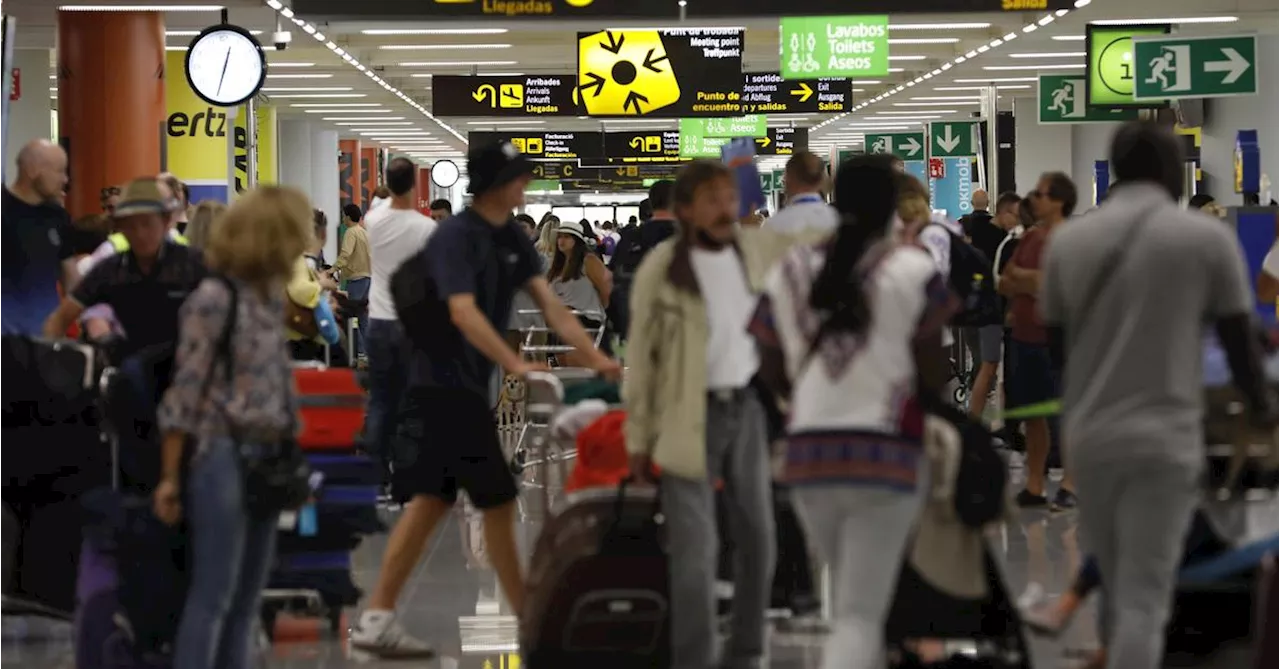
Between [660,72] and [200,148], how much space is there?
16.5ft

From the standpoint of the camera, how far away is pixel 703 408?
595 centimetres

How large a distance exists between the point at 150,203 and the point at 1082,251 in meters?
2.98

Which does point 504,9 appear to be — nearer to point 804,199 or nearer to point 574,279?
point 574,279

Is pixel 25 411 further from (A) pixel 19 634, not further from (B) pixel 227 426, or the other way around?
(B) pixel 227 426

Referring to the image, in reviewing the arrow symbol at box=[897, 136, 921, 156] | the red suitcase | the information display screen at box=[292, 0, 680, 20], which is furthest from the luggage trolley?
the arrow symbol at box=[897, 136, 921, 156]

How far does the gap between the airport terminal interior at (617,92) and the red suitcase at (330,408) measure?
0.79 meters

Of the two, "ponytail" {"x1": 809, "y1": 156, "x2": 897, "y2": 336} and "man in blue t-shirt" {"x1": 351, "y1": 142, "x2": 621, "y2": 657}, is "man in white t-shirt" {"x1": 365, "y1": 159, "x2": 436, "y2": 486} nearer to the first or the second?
"man in blue t-shirt" {"x1": 351, "y1": 142, "x2": 621, "y2": 657}

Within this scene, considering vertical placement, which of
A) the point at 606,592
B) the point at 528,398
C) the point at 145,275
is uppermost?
the point at 145,275

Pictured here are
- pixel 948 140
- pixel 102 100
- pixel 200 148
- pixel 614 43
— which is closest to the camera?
pixel 102 100

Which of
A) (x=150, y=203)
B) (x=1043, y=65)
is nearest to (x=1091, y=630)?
(x=150, y=203)

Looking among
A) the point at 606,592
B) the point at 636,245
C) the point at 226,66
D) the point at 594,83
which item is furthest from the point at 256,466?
the point at 594,83

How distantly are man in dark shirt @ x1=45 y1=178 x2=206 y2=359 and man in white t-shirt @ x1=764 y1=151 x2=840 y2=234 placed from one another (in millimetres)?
2350

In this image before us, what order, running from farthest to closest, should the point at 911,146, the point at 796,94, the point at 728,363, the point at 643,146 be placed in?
the point at 911,146 → the point at 643,146 → the point at 796,94 → the point at 728,363

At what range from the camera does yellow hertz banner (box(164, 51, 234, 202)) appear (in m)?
20.4
